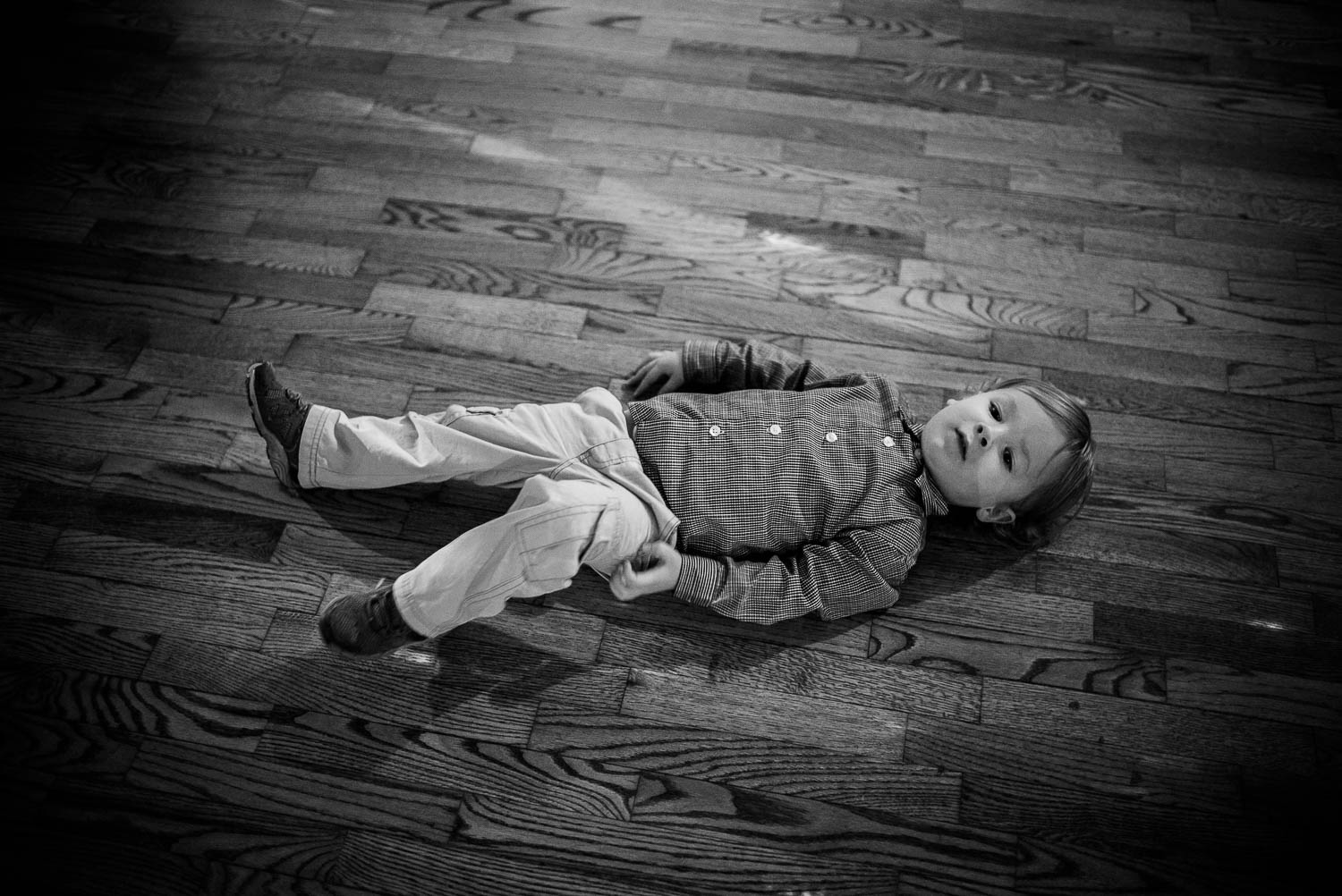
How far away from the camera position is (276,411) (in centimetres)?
137

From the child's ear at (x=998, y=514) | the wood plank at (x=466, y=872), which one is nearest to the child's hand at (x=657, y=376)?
the child's ear at (x=998, y=514)

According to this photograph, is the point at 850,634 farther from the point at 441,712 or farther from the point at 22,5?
the point at 22,5

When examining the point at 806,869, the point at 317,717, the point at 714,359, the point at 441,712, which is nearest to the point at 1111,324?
the point at 714,359

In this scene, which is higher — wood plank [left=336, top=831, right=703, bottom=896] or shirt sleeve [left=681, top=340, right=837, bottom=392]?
shirt sleeve [left=681, top=340, right=837, bottom=392]

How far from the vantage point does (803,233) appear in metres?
1.78

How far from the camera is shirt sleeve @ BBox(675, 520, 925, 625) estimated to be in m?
1.27

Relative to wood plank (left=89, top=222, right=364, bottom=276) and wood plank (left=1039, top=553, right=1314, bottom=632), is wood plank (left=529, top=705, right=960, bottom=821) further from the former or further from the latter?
wood plank (left=89, top=222, right=364, bottom=276)

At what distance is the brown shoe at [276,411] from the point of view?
1.37 meters

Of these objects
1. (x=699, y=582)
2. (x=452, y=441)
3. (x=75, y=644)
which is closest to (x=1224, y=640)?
(x=699, y=582)

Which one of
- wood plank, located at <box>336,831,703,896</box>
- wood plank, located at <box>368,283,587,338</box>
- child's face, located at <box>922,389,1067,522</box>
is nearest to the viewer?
wood plank, located at <box>336,831,703,896</box>

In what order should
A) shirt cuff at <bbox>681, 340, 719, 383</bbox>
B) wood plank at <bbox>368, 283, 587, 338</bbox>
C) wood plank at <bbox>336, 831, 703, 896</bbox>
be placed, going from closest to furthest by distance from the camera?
wood plank at <bbox>336, 831, 703, 896</bbox> < shirt cuff at <bbox>681, 340, 719, 383</bbox> < wood plank at <bbox>368, 283, 587, 338</bbox>

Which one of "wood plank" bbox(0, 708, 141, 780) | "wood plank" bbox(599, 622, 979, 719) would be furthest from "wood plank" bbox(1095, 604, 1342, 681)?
"wood plank" bbox(0, 708, 141, 780)

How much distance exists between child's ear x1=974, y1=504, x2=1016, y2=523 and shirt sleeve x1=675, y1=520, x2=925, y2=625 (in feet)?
→ 0.39

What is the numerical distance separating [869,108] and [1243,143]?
784 millimetres
